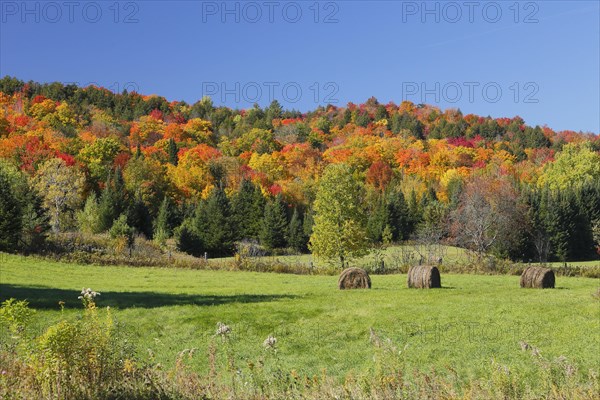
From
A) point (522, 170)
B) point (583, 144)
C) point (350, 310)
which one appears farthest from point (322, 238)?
point (583, 144)

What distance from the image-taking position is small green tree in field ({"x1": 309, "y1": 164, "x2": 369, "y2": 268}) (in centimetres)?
4597

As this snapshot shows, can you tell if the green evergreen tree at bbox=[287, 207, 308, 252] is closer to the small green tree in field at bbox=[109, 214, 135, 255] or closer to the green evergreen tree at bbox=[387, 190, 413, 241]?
the green evergreen tree at bbox=[387, 190, 413, 241]

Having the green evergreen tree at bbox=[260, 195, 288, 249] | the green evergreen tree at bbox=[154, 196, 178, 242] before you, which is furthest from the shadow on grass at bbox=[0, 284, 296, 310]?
the green evergreen tree at bbox=[260, 195, 288, 249]

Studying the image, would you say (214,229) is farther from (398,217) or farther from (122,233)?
(398,217)

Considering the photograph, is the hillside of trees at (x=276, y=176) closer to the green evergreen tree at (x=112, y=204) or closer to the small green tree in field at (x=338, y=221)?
the green evergreen tree at (x=112, y=204)

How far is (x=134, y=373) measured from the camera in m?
8.43

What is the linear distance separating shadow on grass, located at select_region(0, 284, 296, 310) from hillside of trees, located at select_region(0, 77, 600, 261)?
2251cm

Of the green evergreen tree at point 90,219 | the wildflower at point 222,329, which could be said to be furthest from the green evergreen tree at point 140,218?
the wildflower at point 222,329

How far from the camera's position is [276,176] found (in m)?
106

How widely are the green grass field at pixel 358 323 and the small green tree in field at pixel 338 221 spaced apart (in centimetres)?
1911

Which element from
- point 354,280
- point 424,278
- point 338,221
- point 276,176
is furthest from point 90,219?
point 424,278

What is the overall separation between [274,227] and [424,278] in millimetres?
51536

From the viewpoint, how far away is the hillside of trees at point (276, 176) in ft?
228

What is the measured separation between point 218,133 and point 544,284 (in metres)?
132
